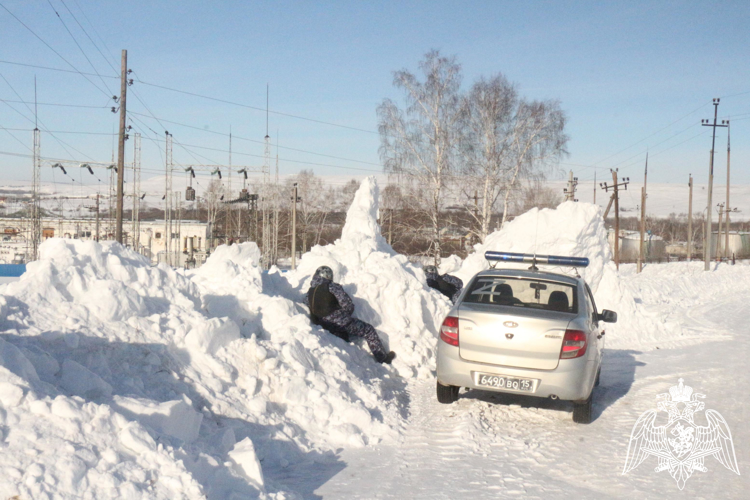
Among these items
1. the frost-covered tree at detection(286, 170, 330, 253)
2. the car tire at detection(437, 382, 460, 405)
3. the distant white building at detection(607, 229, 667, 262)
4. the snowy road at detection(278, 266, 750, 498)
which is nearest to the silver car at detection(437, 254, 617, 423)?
the car tire at detection(437, 382, 460, 405)

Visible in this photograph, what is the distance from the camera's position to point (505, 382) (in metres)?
5.94

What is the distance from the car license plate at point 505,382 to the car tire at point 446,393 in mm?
728

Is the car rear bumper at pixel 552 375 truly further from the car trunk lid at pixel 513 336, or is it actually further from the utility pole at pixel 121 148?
the utility pole at pixel 121 148

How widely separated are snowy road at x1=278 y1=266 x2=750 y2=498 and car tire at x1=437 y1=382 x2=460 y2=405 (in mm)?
83

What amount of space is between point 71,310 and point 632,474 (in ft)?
16.6

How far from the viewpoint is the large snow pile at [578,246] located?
13914mm

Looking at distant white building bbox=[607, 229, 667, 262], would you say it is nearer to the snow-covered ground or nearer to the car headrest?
the snow-covered ground

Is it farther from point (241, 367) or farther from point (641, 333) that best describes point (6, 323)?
point (641, 333)

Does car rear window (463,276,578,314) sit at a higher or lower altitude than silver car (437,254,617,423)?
higher

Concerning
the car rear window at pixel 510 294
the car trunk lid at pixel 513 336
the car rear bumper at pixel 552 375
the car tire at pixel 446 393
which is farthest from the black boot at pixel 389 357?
the car trunk lid at pixel 513 336

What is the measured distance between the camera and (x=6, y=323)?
502 centimetres

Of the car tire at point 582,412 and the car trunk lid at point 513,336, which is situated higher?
the car trunk lid at point 513,336

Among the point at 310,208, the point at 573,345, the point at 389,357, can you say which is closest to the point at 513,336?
the point at 573,345

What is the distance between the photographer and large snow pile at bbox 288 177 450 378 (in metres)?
8.67
